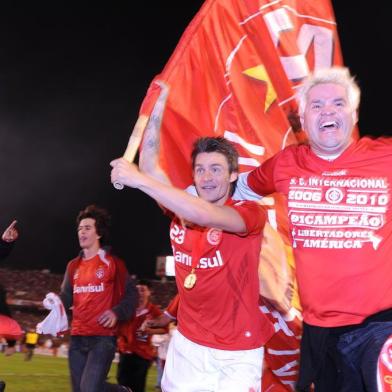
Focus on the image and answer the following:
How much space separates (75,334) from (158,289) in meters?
36.5

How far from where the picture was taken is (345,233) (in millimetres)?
3562

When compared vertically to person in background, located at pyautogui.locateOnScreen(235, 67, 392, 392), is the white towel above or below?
below

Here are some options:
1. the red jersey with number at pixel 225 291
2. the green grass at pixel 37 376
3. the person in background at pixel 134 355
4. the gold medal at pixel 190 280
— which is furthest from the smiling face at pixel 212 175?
the green grass at pixel 37 376

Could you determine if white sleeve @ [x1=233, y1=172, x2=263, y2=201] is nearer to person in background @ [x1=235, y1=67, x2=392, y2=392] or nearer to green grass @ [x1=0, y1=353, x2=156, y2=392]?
person in background @ [x1=235, y1=67, x2=392, y2=392]

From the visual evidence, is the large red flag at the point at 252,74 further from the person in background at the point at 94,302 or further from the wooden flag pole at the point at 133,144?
the person in background at the point at 94,302

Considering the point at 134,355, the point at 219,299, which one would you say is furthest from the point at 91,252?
the point at 219,299

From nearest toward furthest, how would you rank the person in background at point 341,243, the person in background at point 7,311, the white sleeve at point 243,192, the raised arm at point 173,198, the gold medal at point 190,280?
1. the raised arm at point 173,198
2. the person in background at point 341,243
3. the gold medal at point 190,280
4. the white sleeve at point 243,192
5. the person in background at point 7,311

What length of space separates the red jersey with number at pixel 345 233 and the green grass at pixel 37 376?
11.0m

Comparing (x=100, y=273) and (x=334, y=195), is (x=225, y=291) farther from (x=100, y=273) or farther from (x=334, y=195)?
(x=100, y=273)

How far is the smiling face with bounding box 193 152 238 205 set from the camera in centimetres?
425

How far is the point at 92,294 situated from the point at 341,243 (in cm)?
450

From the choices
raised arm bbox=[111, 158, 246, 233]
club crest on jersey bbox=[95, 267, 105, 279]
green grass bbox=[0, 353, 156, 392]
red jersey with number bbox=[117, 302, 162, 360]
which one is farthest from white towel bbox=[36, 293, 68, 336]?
green grass bbox=[0, 353, 156, 392]

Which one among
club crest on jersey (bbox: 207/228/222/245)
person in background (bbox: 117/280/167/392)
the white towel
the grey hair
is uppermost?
the grey hair

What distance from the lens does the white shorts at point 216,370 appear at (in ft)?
13.9
